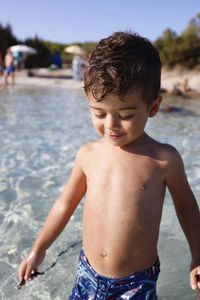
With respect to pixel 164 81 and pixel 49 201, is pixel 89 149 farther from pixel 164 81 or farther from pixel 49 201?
pixel 164 81

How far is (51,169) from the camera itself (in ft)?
13.8

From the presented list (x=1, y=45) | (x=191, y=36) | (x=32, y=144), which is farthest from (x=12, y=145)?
(x=1, y=45)

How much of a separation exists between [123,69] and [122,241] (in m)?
0.88

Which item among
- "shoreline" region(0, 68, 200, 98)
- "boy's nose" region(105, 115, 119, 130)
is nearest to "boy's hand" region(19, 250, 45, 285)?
"boy's nose" region(105, 115, 119, 130)

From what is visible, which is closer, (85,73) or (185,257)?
(85,73)

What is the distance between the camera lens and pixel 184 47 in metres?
23.3

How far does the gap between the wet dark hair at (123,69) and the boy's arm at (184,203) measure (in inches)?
15.1

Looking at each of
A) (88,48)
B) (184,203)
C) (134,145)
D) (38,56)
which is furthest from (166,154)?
(38,56)

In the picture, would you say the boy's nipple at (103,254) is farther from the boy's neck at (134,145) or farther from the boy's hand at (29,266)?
the boy's neck at (134,145)

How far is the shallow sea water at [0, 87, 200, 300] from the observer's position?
83.7 inches

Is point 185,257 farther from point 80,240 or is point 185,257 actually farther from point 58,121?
point 58,121

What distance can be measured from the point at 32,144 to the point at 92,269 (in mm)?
4005

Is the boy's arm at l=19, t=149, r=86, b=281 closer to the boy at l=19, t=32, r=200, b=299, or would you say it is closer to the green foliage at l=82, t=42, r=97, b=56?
the boy at l=19, t=32, r=200, b=299

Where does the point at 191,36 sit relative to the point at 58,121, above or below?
above
